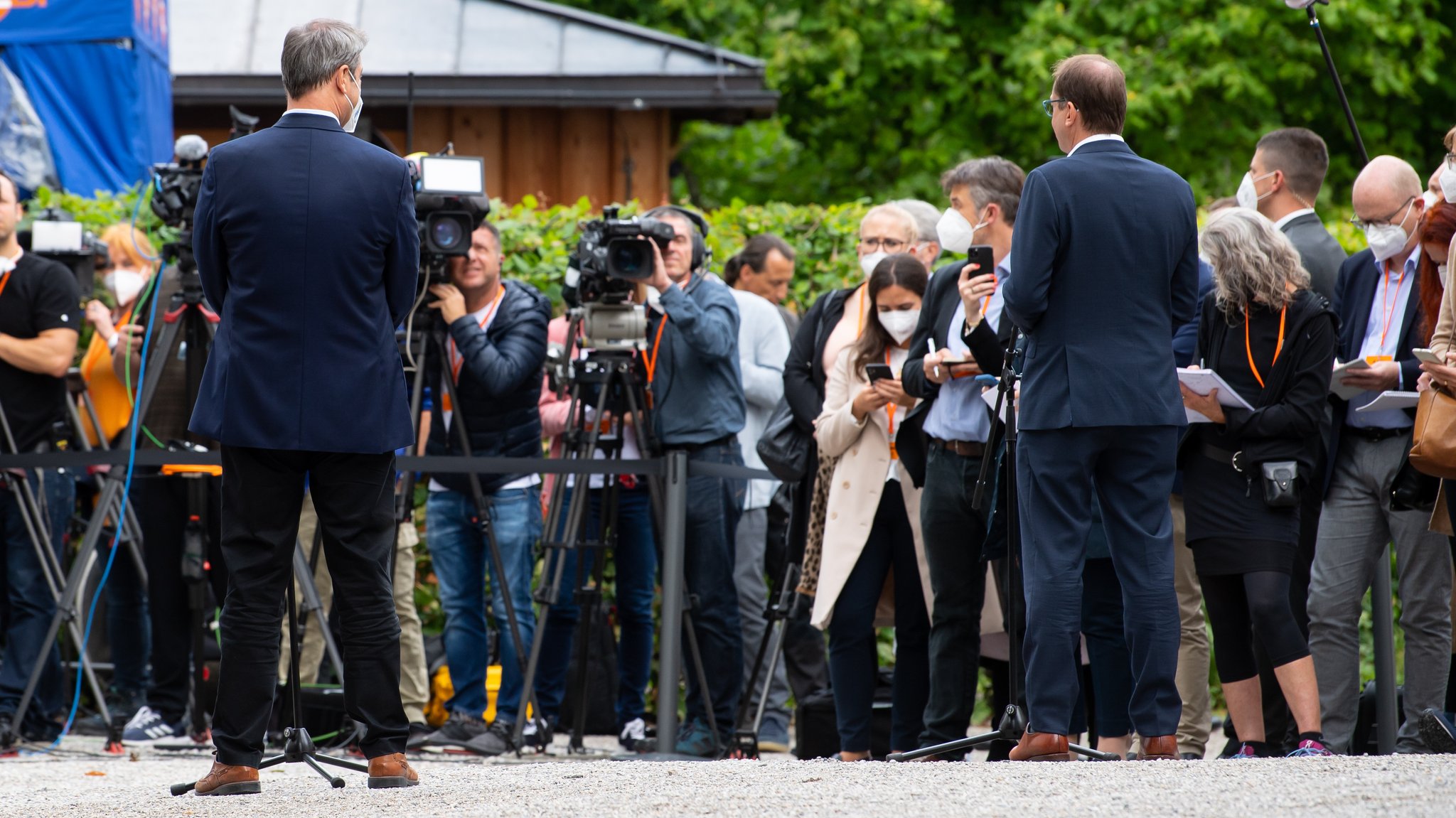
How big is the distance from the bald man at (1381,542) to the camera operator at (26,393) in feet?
15.7

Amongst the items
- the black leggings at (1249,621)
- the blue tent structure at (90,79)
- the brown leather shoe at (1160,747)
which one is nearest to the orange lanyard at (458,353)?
the black leggings at (1249,621)

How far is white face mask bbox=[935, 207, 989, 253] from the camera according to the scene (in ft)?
18.6

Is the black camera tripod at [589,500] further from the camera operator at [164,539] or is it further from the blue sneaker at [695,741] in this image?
the camera operator at [164,539]

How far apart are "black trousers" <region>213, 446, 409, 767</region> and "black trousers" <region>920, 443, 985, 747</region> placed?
1851 mm

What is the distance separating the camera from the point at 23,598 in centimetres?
694

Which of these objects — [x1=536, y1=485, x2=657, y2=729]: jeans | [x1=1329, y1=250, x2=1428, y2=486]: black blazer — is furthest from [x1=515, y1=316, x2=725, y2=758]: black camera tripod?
[x1=1329, y1=250, x2=1428, y2=486]: black blazer

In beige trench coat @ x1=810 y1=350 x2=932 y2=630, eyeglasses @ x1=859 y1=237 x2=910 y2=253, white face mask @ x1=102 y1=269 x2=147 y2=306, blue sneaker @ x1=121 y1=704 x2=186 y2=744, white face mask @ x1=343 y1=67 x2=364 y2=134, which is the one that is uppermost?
white face mask @ x1=343 y1=67 x2=364 y2=134

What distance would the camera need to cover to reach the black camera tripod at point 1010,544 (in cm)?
490

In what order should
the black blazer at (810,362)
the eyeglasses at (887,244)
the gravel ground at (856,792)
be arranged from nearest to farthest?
1. the gravel ground at (856,792)
2. the black blazer at (810,362)
3. the eyeglasses at (887,244)

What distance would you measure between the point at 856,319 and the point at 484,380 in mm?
1423

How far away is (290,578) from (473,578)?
6.99 feet

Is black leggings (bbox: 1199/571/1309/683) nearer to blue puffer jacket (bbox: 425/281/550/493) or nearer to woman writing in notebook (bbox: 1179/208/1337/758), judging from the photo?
woman writing in notebook (bbox: 1179/208/1337/758)

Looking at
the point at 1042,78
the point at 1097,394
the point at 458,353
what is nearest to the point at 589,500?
the point at 458,353

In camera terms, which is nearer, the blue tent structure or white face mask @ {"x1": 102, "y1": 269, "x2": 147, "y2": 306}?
white face mask @ {"x1": 102, "y1": 269, "x2": 147, "y2": 306}
